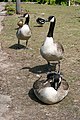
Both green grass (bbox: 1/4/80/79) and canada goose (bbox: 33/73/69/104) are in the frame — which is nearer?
canada goose (bbox: 33/73/69/104)

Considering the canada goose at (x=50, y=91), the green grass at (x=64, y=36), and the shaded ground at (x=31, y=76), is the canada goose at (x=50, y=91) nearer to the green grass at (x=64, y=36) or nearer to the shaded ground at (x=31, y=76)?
the shaded ground at (x=31, y=76)

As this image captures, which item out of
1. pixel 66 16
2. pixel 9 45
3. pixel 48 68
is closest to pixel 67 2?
pixel 66 16

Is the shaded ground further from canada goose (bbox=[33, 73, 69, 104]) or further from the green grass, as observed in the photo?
canada goose (bbox=[33, 73, 69, 104])

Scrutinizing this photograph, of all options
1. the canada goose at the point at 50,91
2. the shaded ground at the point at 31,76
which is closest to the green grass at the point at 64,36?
the shaded ground at the point at 31,76

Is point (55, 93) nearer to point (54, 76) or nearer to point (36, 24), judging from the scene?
point (54, 76)

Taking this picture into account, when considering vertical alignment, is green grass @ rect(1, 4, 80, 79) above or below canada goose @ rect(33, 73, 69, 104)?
below

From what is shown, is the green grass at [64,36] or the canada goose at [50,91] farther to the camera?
the green grass at [64,36]

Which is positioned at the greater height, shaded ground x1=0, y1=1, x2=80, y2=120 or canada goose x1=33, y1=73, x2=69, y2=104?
canada goose x1=33, y1=73, x2=69, y2=104

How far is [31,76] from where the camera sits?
23.8ft

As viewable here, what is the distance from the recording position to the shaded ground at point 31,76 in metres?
5.49

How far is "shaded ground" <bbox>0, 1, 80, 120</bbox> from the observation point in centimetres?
549

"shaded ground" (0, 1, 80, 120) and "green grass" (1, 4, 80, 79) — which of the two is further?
"green grass" (1, 4, 80, 79)

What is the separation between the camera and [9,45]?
32.7 feet

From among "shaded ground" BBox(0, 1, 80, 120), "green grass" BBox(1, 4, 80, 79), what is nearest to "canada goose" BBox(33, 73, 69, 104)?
"shaded ground" BBox(0, 1, 80, 120)
